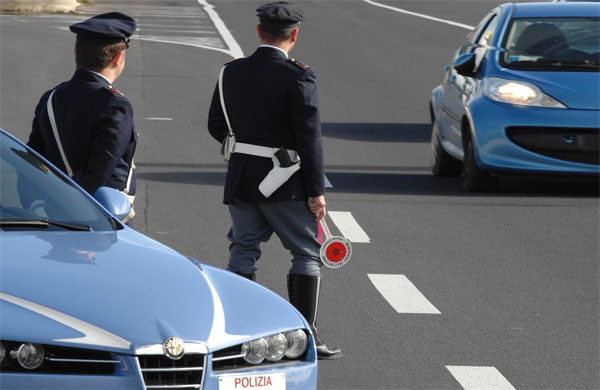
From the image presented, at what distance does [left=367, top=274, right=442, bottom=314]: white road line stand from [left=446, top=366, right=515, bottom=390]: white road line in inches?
49.9

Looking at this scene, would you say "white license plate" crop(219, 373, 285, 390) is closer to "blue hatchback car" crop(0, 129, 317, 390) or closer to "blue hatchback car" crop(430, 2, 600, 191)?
"blue hatchback car" crop(0, 129, 317, 390)

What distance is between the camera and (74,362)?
15.5 ft

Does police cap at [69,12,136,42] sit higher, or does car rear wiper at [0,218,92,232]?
police cap at [69,12,136,42]

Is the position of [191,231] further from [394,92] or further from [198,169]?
[394,92]

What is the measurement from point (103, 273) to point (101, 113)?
1751mm

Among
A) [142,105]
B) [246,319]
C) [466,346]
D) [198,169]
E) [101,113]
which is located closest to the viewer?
[246,319]

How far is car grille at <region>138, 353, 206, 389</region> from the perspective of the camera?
482 cm

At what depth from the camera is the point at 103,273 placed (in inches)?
207

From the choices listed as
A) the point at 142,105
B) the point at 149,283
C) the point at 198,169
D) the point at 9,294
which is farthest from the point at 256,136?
the point at 142,105

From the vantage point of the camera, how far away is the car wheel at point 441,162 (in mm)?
14266

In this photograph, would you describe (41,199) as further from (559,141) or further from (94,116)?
(559,141)

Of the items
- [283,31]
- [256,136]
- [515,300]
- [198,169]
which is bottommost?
[198,169]

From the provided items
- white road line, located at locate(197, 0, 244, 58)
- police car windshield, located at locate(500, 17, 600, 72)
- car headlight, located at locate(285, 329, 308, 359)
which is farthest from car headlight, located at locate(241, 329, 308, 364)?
white road line, located at locate(197, 0, 244, 58)

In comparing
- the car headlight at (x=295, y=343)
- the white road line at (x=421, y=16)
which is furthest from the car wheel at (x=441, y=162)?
the white road line at (x=421, y=16)
